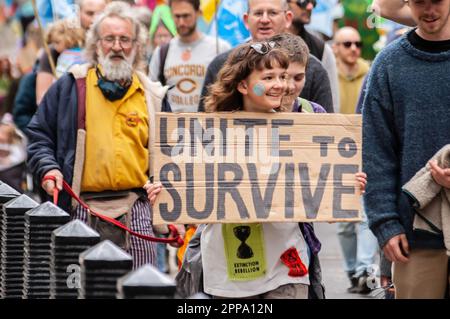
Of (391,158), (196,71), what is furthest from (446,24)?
(196,71)

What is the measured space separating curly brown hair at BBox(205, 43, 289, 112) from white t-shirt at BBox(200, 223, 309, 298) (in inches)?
24.5

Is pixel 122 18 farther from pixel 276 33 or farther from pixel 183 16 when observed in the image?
pixel 183 16

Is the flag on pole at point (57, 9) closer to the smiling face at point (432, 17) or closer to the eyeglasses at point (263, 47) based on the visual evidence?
the eyeglasses at point (263, 47)

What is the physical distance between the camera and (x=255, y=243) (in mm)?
6762

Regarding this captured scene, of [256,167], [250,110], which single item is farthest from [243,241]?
[250,110]

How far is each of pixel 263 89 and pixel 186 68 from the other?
14.7 feet

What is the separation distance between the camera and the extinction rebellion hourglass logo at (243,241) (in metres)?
6.72

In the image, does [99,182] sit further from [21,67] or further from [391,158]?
[21,67]

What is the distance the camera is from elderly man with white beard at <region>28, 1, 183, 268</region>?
843 cm

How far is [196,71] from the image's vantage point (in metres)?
11.2

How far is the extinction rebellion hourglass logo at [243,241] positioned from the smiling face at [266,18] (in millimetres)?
2469

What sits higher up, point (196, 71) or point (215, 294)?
point (196, 71)

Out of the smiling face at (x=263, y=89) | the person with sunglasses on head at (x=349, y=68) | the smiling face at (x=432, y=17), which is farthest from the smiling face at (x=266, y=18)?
the person with sunglasses on head at (x=349, y=68)

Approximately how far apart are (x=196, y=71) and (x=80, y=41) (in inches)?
43.7
